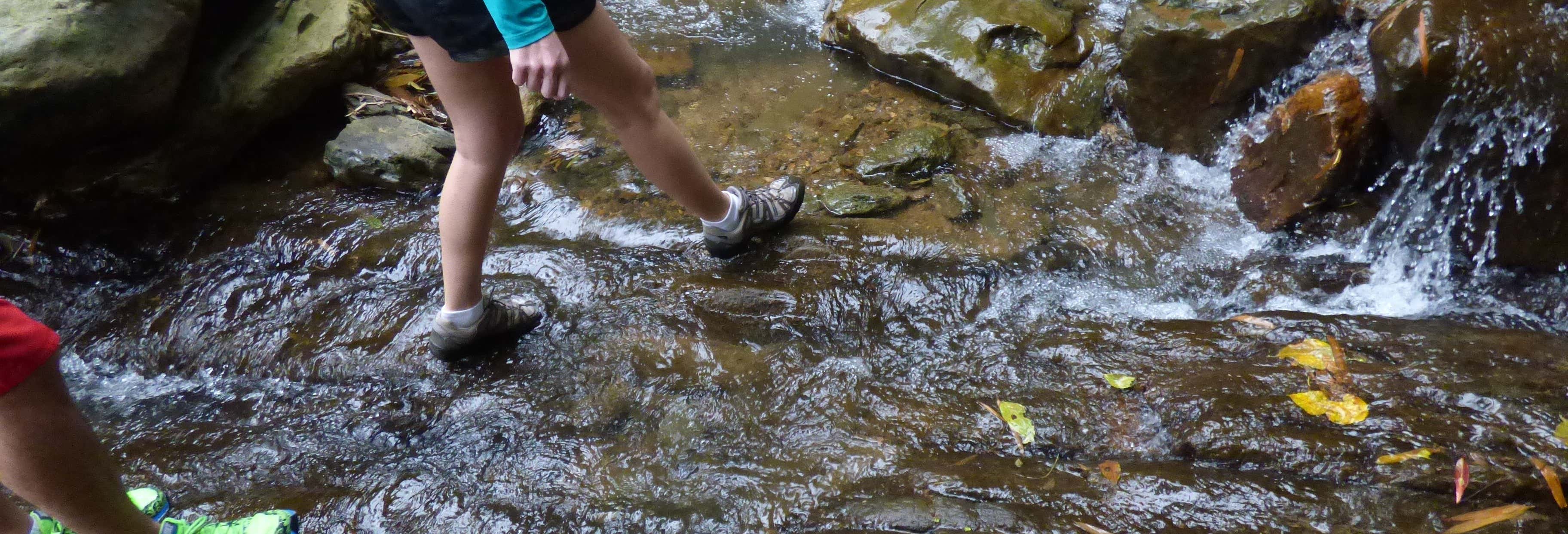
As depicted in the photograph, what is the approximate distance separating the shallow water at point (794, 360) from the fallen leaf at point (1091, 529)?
0.04 m

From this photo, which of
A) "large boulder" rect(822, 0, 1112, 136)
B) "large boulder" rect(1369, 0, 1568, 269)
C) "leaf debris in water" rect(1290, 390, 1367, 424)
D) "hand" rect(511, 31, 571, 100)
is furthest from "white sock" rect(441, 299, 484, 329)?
"large boulder" rect(1369, 0, 1568, 269)

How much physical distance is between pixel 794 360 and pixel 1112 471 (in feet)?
2.98

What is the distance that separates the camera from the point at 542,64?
1463mm

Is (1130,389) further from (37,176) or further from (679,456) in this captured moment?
(37,176)

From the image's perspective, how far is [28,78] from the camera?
2432 millimetres

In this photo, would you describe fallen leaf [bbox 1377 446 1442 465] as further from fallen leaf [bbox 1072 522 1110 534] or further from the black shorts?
the black shorts

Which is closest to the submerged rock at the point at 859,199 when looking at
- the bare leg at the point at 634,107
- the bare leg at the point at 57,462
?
the bare leg at the point at 634,107

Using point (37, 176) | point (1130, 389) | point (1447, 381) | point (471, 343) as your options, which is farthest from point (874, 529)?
point (37, 176)

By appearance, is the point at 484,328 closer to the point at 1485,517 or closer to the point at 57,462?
the point at 57,462

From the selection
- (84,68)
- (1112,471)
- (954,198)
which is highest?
(84,68)

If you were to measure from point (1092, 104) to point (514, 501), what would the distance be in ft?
9.84

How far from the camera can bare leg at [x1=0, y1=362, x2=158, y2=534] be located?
48.6 inches

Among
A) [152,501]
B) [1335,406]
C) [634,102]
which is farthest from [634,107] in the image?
[1335,406]

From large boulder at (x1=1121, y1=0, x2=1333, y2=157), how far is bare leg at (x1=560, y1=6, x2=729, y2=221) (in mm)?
2030
